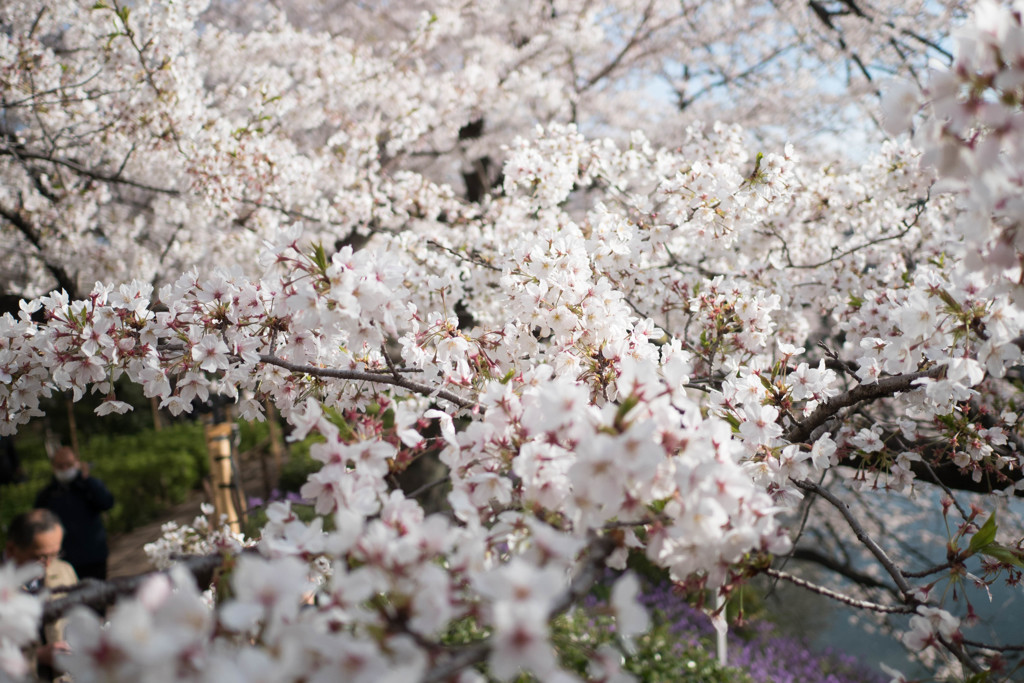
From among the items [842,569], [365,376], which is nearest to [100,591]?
[365,376]

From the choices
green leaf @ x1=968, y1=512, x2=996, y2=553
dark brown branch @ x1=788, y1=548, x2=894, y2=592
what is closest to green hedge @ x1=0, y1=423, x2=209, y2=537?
dark brown branch @ x1=788, y1=548, x2=894, y2=592

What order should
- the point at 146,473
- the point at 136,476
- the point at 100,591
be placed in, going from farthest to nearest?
the point at 146,473, the point at 136,476, the point at 100,591

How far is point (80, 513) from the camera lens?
4.48m

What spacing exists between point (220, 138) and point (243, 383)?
3.48 meters

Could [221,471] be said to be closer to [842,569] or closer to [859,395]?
[859,395]

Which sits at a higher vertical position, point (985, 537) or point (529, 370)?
point (529, 370)

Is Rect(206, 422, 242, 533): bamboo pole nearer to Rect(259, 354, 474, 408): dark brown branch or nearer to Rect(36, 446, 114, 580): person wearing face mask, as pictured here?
Rect(36, 446, 114, 580): person wearing face mask

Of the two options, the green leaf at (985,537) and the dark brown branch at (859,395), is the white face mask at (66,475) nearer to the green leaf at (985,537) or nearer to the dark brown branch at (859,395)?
the dark brown branch at (859,395)

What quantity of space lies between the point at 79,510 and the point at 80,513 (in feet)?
0.09

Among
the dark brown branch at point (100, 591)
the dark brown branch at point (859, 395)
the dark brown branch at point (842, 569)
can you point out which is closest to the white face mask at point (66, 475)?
the dark brown branch at point (100, 591)

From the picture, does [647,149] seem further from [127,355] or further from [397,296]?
[127,355]

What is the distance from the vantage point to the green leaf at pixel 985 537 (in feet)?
4.18

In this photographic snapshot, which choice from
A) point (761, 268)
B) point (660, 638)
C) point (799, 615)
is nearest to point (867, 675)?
point (799, 615)

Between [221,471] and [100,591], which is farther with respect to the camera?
[221,471]
